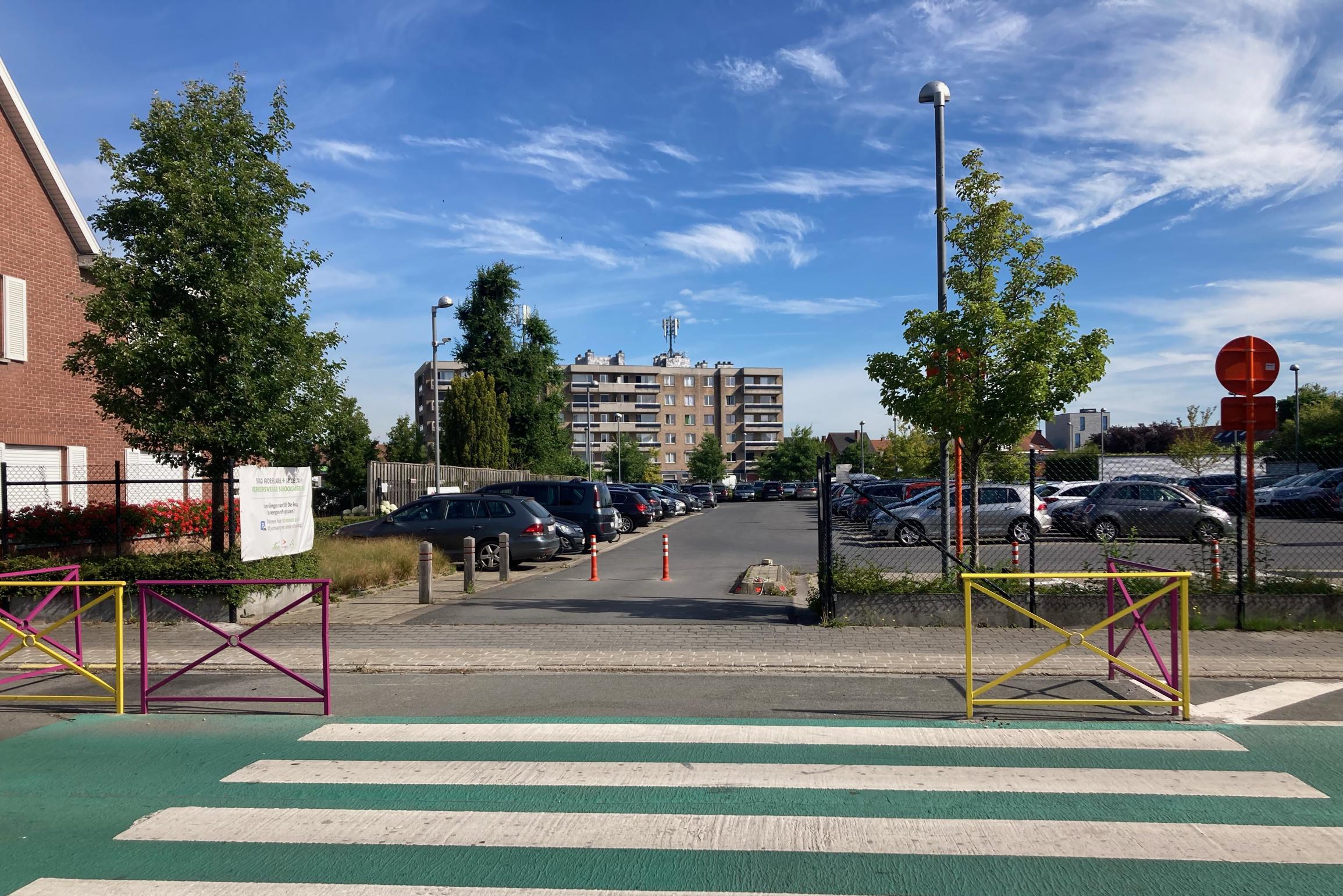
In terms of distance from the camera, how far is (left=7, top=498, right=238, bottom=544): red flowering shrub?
44.9 ft

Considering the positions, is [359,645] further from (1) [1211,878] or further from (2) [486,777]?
(1) [1211,878]

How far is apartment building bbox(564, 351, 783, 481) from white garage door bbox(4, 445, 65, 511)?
9734cm

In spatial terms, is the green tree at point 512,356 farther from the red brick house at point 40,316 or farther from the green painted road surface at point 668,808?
the green painted road surface at point 668,808

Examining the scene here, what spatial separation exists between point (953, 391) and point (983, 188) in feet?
9.14

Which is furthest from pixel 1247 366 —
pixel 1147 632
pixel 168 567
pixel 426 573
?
pixel 168 567

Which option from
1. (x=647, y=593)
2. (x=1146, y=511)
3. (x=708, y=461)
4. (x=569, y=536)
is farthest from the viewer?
(x=708, y=461)

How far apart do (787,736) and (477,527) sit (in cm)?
1359

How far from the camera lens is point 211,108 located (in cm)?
1279

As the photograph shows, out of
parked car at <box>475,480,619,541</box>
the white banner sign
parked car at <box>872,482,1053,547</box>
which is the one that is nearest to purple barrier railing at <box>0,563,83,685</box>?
the white banner sign

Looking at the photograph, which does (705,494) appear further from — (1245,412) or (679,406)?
(679,406)

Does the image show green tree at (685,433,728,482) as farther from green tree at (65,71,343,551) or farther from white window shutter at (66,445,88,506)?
green tree at (65,71,343,551)

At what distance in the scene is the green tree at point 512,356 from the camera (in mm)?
→ 54312

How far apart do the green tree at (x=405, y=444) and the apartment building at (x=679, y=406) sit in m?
45.4

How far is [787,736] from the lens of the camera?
6.72 m
